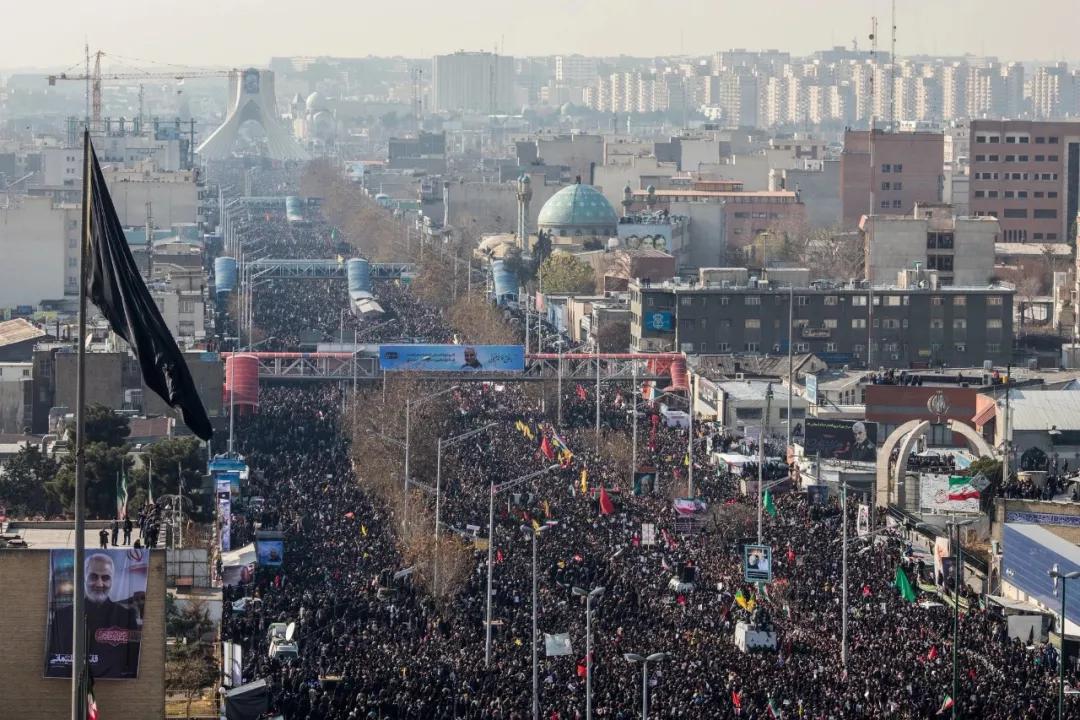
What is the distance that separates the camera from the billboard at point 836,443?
180 ft

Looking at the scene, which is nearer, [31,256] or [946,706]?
[946,706]

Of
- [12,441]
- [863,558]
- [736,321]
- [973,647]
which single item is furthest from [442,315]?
[973,647]

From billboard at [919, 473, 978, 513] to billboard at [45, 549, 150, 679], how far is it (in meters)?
21.5

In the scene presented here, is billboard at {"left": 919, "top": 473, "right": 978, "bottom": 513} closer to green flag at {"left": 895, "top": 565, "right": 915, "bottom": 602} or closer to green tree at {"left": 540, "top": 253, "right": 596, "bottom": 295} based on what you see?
green flag at {"left": 895, "top": 565, "right": 915, "bottom": 602}

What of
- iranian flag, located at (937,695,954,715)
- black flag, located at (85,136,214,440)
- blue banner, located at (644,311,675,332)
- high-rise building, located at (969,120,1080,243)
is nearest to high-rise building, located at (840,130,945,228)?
high-rise building, located at (969,120,1080,243)

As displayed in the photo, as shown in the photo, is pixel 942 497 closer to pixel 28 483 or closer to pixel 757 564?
pixel 757 564

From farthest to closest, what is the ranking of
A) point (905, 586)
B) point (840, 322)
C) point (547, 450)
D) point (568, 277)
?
point (568, 277), point (840, 322), point (547, 450), point (905, 586)

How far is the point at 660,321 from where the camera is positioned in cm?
7725

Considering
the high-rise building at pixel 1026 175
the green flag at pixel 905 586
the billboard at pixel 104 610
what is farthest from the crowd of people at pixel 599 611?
the high-rise building at pixel 1026 175

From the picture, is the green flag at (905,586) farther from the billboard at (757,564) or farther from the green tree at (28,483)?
the green tree at (28,483)

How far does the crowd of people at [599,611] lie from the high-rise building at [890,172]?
7107 centimetres

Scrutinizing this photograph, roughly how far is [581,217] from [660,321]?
37.2 metres

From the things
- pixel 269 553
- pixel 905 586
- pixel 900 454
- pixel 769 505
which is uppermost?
pixel 900 454

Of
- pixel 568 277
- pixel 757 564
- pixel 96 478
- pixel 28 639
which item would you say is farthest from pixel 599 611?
pixel 568 277
